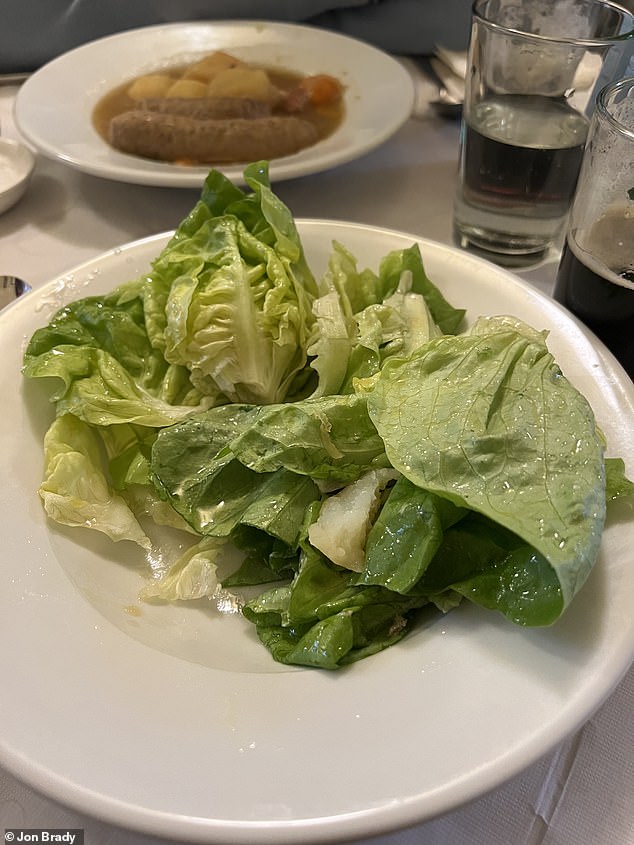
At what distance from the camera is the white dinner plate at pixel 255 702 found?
2.02 feet

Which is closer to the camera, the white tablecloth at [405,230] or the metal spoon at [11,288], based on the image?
the white tablecloth at [405,230]

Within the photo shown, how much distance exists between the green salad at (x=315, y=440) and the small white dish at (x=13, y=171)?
67 cm

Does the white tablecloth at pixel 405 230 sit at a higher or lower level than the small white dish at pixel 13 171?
lower

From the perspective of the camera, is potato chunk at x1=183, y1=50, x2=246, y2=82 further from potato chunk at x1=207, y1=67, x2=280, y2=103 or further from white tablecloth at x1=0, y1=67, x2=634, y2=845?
white tablecloth at x1=0, y1=67, x2=634, y2=845

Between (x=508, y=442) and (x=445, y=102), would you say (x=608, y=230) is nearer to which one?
(x=508, y=442)

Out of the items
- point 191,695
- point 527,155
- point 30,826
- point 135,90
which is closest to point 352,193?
point 527,155

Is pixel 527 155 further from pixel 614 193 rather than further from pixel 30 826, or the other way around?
pixel 30 826

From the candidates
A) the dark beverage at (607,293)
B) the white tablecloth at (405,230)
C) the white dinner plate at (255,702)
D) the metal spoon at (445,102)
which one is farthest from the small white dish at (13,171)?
the dark beverage at (607,293)

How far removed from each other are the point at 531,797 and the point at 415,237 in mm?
880

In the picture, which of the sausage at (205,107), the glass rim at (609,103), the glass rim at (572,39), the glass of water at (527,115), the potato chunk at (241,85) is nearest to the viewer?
the glass rim at (609,103)

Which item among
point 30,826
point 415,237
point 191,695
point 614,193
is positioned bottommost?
point 30,826

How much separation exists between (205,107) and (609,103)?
1.05m

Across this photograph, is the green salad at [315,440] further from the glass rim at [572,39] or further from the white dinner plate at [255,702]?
the glass rim at [572,39]

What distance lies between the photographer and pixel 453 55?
2102 mm
